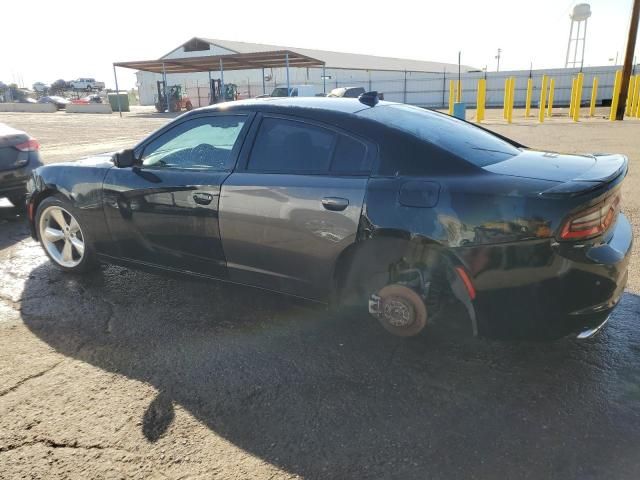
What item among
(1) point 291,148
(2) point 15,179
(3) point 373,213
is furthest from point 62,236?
(3) point 373,213

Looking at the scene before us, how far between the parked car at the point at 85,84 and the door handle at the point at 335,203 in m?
89.1

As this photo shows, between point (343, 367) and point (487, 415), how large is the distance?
2.77 feet

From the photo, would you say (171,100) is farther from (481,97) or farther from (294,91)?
(481,97)

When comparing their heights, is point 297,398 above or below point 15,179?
below

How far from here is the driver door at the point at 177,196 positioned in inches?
132

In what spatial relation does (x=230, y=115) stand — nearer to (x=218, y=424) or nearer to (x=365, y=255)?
(x=365, y=255)

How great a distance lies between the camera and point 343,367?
287 centimetres

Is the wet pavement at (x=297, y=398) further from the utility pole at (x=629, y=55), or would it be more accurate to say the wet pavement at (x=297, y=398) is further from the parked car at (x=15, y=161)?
the utility pole at (x=629, y=55)

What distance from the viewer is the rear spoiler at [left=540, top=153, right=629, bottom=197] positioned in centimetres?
237

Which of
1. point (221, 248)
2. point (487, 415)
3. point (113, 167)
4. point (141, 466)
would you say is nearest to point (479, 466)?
point (487, 415)

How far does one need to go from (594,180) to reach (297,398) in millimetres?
1920

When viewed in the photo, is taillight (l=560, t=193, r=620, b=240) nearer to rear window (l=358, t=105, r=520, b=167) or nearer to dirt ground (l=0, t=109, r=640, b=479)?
rear window (l=358, t=105, r=520, b=167)

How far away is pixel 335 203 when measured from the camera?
2854mm

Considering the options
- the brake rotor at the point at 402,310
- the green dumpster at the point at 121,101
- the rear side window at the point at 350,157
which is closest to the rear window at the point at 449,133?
the rear side window at the point at 350,157
